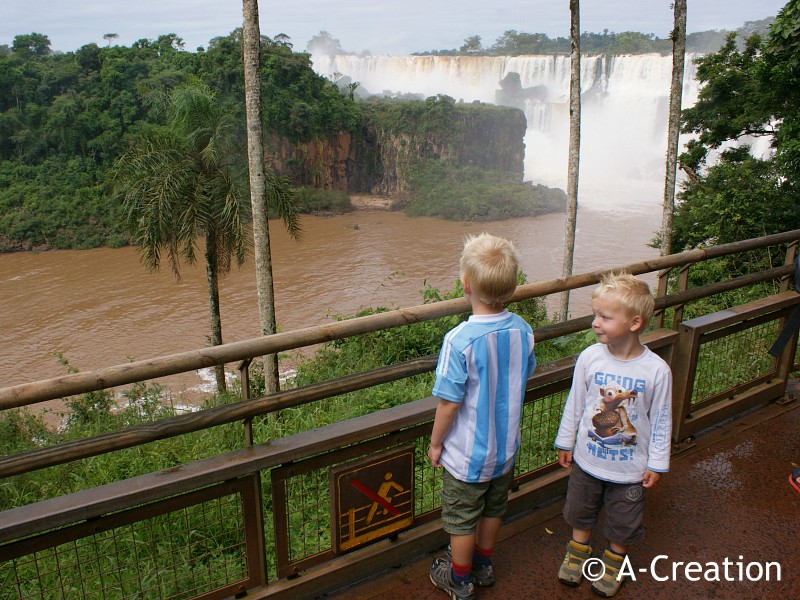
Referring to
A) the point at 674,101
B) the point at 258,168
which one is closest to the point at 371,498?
the point at 258,168

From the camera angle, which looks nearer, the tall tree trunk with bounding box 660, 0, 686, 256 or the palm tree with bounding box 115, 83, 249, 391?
the palm tree with bounding box 115, 83, 249, 391

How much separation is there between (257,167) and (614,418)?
840 centimetres

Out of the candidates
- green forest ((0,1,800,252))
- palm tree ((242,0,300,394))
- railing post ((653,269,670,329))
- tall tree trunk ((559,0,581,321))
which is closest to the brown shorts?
railing post ((653,269,670,329))

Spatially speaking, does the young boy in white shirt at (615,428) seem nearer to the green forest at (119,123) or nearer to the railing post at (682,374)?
the railing post at (682,374)

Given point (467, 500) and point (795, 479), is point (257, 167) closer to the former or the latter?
point (795, 479)

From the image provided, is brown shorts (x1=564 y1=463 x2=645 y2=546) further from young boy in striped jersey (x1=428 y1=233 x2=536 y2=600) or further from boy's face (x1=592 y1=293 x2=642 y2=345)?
boy's face (x1=592 y1=293 x2=642 y2=345)

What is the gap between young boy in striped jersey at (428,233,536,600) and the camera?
1838mm

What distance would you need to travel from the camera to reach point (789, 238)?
11.3 feet

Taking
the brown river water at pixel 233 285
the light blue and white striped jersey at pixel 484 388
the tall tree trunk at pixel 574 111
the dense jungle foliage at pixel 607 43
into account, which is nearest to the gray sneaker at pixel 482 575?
the light blue and white striped jersey at pixel 484 388

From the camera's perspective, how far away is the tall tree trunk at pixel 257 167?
9.52 metres

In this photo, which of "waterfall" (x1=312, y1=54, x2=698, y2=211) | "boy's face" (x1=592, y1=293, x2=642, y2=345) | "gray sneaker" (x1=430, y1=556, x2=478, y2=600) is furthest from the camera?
"waterfall" (x1=312, y1=54, x2=698, y2=211)

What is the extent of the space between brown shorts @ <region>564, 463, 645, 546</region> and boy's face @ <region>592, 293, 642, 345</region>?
0.51 metres

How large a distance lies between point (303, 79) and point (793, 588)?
1659 inches

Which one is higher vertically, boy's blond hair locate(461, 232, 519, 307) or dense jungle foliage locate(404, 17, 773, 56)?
dense jungle foliage locate(404, 17, 773, 56)
